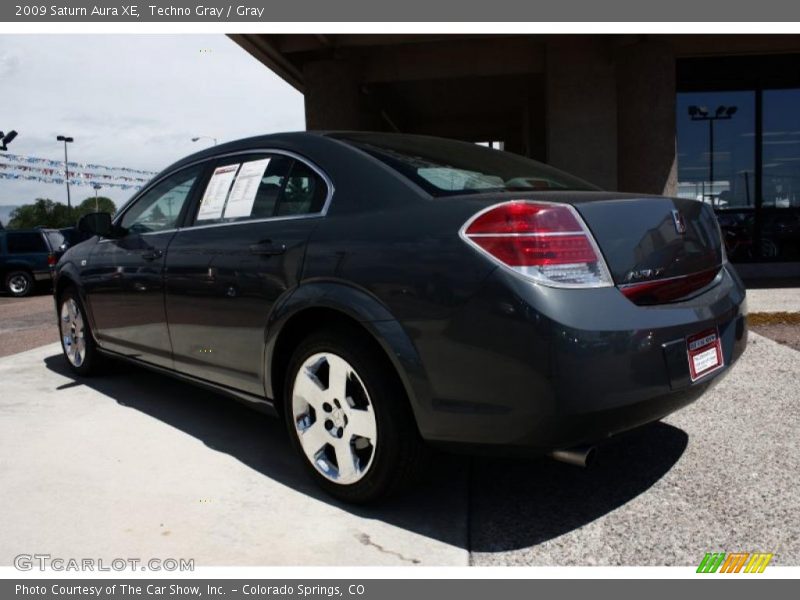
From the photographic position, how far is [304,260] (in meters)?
2.69

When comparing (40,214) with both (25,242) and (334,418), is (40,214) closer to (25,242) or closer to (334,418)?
(25,242)

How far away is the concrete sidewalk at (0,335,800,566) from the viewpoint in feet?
7.55

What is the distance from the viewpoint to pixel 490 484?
286 centimetres

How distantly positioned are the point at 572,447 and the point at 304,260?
127 centimetres

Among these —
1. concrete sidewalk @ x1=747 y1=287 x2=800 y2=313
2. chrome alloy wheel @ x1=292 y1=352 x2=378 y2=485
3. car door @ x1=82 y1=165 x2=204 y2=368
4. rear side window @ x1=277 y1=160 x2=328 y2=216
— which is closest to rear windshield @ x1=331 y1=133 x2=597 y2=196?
rear side window @ x1=277 y1=160 x2=328 y2=216

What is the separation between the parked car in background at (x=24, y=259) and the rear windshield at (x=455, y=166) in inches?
570

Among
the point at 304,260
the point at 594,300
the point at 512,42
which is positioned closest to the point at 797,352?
the point at 594,300

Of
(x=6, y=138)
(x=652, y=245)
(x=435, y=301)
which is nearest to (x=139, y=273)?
(x=435, y=301)

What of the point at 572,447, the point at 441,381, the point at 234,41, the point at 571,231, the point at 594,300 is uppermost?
the point at 234,41

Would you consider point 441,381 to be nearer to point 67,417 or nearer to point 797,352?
point 67,417

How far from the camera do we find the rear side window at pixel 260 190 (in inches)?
113

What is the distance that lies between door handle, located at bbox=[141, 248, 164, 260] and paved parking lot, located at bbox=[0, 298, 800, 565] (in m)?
0.95

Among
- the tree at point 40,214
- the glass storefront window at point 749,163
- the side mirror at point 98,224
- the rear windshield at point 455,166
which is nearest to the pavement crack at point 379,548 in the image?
the rear windshield at point 455,166

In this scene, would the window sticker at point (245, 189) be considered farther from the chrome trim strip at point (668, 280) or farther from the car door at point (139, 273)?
the chrome trim strip at point (668, 280)
